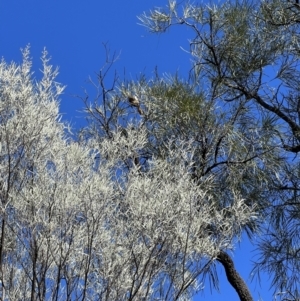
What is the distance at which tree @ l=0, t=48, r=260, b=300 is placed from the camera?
92.5 inches

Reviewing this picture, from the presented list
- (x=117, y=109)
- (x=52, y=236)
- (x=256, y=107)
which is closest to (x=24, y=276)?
(x=52, y=236)

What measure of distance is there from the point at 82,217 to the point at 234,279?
115 cm

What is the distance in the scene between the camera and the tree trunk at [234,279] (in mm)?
3197

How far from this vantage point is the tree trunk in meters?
3.20

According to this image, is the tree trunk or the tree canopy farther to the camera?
the tree trunk

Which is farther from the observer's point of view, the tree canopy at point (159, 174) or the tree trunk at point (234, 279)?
the tree trunk at point (234, 279)

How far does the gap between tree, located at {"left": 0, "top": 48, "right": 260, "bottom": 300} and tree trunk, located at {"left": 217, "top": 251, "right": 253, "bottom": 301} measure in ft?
1.58

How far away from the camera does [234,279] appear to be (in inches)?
128

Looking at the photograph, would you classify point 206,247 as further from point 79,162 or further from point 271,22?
point 271,22

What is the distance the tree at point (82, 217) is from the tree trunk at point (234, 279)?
0.48m

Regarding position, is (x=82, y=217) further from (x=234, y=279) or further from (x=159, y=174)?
(x=234, y=279)

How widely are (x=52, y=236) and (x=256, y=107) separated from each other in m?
1.54

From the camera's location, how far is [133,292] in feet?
7.76

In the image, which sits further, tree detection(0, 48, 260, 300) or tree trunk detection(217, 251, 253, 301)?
tree trunk detection(217, 251, 253, 301)
